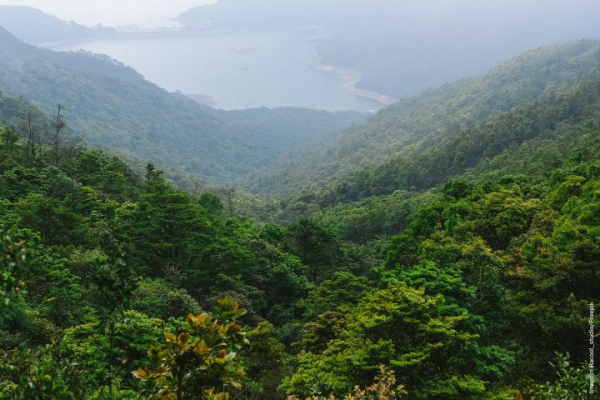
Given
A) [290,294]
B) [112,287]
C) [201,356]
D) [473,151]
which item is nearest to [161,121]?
[473,151]

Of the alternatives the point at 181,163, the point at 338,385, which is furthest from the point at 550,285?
the point at 181,163

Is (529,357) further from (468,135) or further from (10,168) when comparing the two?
(468,135)

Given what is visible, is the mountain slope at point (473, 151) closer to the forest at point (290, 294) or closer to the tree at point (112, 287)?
the forest at point (290, 294)

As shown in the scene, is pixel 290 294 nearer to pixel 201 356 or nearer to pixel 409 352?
pixel 409 352

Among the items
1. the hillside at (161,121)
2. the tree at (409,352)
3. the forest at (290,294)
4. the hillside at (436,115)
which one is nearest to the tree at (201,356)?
the forest at (290,294)

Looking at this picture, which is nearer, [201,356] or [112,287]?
[201,356]
